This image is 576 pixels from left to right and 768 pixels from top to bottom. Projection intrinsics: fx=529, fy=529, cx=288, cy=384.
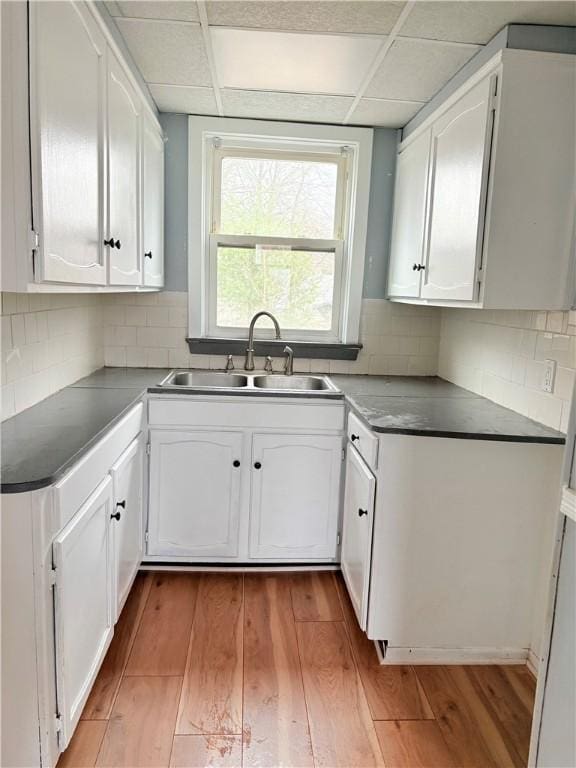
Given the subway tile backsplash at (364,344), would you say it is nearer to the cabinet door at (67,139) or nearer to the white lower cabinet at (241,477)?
the cabinet door at (67,139)

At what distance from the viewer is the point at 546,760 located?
4.09 ft

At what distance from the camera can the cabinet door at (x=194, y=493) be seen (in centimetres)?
246

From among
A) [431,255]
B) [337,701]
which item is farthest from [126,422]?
[431,255]

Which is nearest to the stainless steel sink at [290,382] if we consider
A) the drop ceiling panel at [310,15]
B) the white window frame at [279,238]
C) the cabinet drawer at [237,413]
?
the white window frame at [279,238]

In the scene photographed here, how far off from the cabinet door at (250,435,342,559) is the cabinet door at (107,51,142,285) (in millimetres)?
979

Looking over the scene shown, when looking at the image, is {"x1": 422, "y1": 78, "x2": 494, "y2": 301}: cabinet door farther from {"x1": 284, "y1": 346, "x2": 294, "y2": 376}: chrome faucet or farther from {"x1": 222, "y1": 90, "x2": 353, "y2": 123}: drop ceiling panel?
{"x1": 284, "y1": 346, "x2": 294, "y2": 376}: chrome faucet

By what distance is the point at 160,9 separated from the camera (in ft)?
Result: 6.03

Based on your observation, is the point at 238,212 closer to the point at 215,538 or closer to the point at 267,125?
the point at 267,125

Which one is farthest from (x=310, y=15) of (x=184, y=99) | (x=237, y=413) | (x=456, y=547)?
(x=456, y=547)

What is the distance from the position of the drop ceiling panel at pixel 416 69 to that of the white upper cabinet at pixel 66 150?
106cm

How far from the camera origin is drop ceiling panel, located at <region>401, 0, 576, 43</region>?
172cm

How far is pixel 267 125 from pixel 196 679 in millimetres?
2669

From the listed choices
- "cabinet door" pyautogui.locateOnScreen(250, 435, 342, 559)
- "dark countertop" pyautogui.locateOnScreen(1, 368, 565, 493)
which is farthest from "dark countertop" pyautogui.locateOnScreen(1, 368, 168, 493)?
"cabinet door" pyautogui.locateOnScreen(250, 435, 342, 559)

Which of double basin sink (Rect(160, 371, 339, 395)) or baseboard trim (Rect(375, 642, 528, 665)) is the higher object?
double basin sink (Rect(160, 371, 339, 395))
